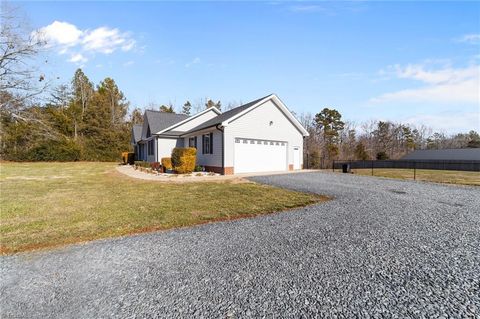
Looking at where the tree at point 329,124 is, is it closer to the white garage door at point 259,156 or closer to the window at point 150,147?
the white garage door at point 259,156

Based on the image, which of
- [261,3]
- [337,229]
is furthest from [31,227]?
[261,3]

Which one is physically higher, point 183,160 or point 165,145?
point 165,145

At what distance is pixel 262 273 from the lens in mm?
2996

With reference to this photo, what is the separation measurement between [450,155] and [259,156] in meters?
31.8

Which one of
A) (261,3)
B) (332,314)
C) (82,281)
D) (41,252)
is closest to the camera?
(332,314)

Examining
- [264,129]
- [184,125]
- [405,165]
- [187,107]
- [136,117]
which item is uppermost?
[187,107]

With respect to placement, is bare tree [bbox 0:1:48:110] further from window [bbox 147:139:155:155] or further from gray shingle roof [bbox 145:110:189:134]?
window [bbox 147:139:155:155]

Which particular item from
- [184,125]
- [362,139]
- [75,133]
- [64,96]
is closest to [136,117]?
[64,96]

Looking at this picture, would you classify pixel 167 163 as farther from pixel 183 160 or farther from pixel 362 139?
pixel 362 139

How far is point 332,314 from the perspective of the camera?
221 centimetres

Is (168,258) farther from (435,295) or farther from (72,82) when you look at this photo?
(72,82)

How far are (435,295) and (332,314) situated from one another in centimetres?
122

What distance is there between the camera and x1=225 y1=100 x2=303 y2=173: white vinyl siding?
16.0m

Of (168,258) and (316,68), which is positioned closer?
(168,258)
